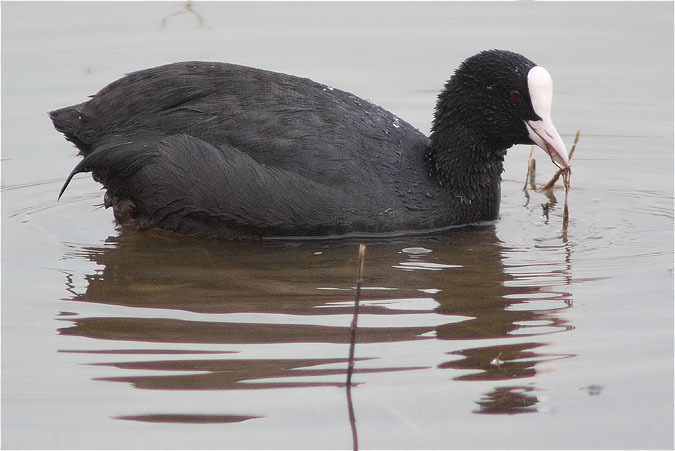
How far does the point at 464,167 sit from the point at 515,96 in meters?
0.52

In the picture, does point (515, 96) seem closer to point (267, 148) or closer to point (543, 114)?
point (543, 114)

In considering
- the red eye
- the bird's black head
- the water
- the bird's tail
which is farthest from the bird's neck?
the bird's tail

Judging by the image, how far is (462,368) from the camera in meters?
4.78

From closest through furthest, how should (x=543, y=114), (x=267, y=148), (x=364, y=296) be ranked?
(x=364, y=296), (x=267, y=148), (x=543, y=114)

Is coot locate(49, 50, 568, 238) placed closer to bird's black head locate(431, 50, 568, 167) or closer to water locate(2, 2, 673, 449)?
bird's black head locate(431, 50, 568, 167)

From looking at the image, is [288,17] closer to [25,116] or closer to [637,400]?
[25,116]

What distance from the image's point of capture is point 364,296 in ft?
18.6

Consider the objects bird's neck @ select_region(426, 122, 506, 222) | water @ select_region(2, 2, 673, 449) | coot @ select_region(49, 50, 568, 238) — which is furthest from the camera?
bird's neck @ select_region(426, 122, 506, 222)

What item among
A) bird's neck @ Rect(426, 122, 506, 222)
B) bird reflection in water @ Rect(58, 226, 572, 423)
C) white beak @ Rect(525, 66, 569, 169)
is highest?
white beak @ Rect(525, 66, 569, 169)

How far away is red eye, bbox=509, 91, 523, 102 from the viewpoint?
6762mm

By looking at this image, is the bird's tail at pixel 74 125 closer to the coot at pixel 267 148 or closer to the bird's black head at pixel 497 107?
the coot at pixel 267 148

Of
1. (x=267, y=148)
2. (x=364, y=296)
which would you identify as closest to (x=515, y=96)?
(x=267, y=148)

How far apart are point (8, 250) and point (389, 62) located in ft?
13.6

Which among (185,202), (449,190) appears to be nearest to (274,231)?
(185,202)
